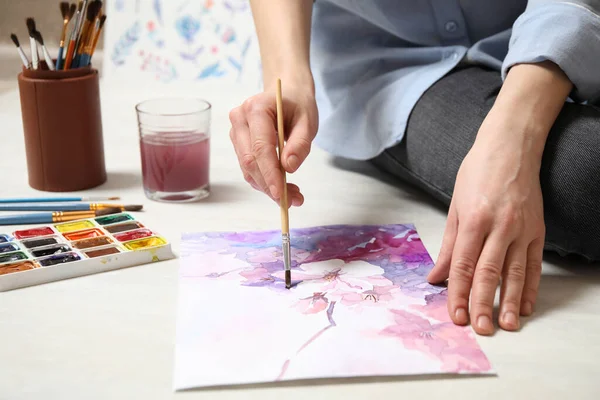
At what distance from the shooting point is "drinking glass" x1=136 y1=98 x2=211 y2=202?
1.06 metres

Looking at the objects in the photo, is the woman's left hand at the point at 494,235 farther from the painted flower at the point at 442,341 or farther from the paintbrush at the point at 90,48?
the paintbrush at the point at 90,48

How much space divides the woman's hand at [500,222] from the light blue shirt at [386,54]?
0.81 feet

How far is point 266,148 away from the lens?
0.83 metres

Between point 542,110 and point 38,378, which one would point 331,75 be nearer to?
point 542,110

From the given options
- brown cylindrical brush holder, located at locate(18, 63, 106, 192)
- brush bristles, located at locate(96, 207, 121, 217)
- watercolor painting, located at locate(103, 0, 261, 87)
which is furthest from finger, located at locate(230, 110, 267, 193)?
watercolor painting, located at locate(103, 0, 261, 87)

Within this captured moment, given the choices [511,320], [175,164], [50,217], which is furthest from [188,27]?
[511,320]

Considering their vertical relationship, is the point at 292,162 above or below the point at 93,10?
below

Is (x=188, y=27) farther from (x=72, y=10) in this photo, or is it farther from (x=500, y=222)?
(x=500, y=222)

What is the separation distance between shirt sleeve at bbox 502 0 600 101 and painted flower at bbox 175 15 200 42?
117cm

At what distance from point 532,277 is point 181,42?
53.6 inches

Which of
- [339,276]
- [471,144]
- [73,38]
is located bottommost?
[339,276]

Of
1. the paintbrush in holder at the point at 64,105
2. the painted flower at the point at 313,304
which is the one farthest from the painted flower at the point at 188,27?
the painted flower at the point at 313,304

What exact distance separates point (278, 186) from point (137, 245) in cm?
20

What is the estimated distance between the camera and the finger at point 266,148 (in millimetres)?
822
